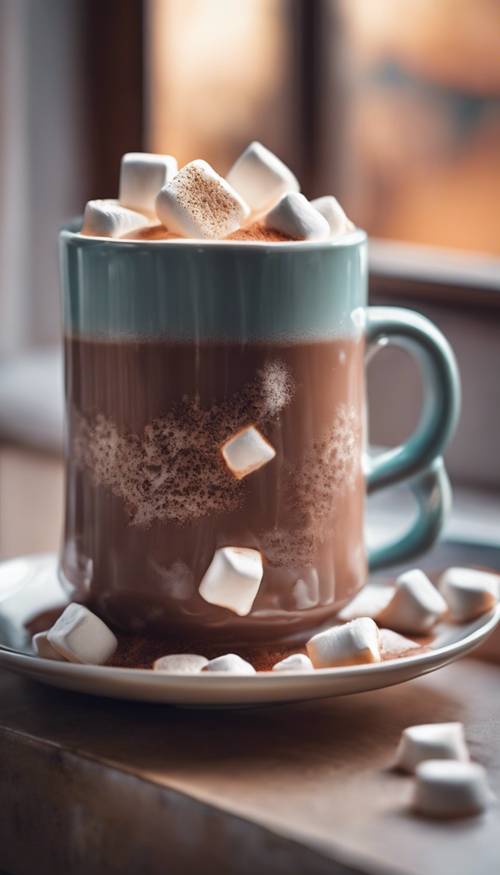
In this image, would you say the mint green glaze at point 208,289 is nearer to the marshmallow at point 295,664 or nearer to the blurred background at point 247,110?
the marshmallow at point 295,664

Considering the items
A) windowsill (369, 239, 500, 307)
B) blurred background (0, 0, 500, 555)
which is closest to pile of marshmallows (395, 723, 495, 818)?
windowsill (369, 239, 500, 307)

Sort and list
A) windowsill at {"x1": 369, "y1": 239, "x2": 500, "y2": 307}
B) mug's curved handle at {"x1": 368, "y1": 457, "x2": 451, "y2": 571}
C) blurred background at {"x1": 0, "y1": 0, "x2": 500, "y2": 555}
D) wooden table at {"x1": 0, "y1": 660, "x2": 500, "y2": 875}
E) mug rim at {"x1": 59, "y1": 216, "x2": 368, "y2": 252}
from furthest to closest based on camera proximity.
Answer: blurred background at {"x1": 0, "y1": 0, "x2": 500, "y2": 555}, windowsill at {"x1": 369, "y1": 239, "x2": 500, "y2": 307}, mug's curved handle at {"x1": 368, "y1": 457, "x2": 451, "y2": 571}, mug rim at {"x1": 59, "y1": 216, "x2": 368, "y2": 252}, wooden table at {"x1": 0, "y1": 660, "x2": 500, "y2": 875}

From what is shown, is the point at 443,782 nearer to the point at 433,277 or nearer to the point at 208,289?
the point at 208,289

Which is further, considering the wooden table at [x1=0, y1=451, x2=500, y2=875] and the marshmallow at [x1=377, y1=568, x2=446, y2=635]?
the marshmallow at [x1=377, y1=568, x2=446, y2=635]

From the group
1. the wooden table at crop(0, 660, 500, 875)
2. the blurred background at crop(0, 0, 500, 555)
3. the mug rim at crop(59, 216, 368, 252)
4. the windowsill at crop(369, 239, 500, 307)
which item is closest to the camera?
the wooden table at crop(0, 660, 500, 875)

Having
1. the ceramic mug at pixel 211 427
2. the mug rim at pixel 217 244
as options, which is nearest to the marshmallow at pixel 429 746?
the ceramic mug at pixel 211 427

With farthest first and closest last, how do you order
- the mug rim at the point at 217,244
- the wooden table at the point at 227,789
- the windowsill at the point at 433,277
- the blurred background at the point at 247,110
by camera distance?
the blurred background at the point at 247,110, the windowsill at the point at 433,277, the mug rim at the point at 217,244, the wooden table at the point at 227,789

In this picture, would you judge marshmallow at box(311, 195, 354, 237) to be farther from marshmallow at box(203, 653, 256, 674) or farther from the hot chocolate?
marshmallow at box(203, 653, 256, 674)
